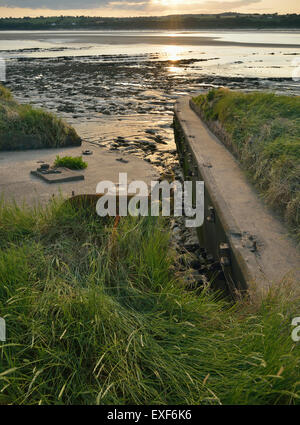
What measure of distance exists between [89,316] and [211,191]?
13.2 ft

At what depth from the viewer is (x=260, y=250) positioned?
518 cm

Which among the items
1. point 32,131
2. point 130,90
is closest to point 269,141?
point 32,131

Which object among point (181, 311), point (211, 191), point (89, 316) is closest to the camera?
point (89, 316)

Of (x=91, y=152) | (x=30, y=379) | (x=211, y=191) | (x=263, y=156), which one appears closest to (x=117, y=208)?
(x=211, y=191)

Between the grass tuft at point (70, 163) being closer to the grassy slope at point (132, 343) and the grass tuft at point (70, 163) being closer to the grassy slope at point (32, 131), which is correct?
the grassy slope at point (32, 131)

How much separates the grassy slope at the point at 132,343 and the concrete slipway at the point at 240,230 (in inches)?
27.7

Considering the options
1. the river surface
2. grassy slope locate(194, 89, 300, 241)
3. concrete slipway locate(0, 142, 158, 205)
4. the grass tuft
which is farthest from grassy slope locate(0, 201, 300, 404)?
the river surface

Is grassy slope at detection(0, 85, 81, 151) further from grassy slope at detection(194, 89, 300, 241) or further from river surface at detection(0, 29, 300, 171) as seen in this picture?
grassy slope at detection(194, 89, 300, 241)

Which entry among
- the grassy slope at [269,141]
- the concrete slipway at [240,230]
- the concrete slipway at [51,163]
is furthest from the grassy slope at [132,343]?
the concrete slipway at [51,163]

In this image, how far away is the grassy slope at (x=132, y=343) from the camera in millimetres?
2936

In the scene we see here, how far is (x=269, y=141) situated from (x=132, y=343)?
541 cm

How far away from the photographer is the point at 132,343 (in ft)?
10.8
